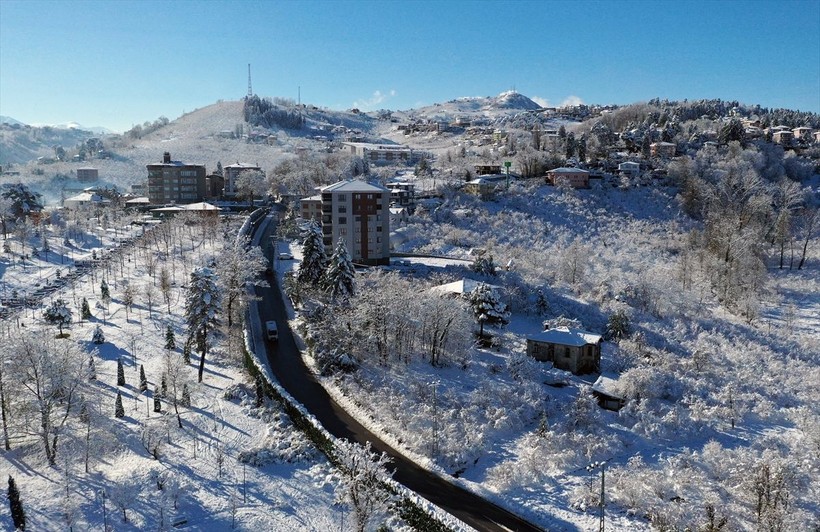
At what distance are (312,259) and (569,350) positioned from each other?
22.8 metres

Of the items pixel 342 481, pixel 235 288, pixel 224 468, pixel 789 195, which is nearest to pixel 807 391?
pixel 342 481

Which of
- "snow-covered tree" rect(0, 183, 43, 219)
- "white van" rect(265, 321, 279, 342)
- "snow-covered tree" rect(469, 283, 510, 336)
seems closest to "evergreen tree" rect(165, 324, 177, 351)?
"white van" rect(265, 321, 279, 342)

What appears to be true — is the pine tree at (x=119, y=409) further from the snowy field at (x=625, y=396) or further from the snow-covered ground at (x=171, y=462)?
the snowy field at (x=625, y=396)

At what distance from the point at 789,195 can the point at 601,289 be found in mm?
52844

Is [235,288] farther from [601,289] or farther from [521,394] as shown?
[601,289]

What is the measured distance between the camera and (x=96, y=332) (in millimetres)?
37375

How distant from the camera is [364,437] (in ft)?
93.2

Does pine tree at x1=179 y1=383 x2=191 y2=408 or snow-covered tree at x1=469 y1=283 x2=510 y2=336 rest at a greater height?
snow-covered tree at x1=469 y1=283 x2=510 y2=336

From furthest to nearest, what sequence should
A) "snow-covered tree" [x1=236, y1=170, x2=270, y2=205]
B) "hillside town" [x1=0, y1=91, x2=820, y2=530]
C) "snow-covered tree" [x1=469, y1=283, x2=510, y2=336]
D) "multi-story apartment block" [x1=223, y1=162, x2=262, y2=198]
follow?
1. "multi-story apartment block" [x1=223, y1=162, x2=262, y2=198]
2. "snow-covered tree" [x1=236, y1=170, x2=270, y2=205]
3. "snow-covered tree" [x1=469, y1=283, x2=510, y2=336]
4. "hillside town" [x1=0, y1=91, x2=820, y2=530]

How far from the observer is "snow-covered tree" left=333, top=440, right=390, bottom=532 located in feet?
65.3

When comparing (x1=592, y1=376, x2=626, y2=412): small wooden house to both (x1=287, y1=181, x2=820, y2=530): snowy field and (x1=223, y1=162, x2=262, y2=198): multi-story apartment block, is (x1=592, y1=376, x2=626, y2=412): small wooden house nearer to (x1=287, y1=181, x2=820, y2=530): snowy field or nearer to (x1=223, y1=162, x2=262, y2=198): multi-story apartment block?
(x1=287, y1=181, x2=820, y2=530): snowy field

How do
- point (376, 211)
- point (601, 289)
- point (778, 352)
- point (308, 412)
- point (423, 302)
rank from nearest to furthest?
point (308, 412), point (423, 302), point (778, 352), point (601, 289), point (376, 211)

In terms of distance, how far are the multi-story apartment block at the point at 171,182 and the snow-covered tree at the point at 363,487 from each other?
91.2 m

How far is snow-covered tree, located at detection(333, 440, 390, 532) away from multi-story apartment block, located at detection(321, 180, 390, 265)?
122 feet
